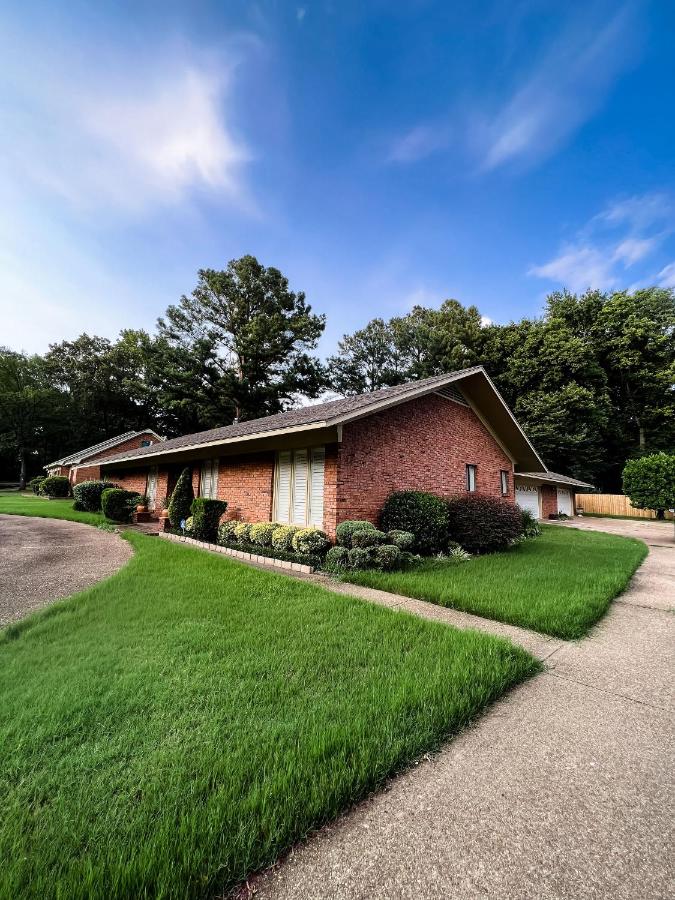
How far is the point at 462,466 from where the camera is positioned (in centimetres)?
1212

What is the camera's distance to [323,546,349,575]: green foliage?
277 inches

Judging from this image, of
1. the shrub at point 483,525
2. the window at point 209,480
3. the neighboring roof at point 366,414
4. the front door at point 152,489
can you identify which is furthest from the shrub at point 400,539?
the front door at point 152,489

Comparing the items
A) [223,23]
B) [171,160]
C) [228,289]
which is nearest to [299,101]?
[223,23]

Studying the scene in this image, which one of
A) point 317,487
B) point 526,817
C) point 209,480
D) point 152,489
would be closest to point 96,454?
point 152,489

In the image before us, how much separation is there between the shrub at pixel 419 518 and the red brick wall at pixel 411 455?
1.10 ft

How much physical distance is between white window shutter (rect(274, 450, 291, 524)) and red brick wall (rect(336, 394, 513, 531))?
176cm

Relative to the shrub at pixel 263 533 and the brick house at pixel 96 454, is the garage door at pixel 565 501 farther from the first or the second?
the brick house at pixel 96 454

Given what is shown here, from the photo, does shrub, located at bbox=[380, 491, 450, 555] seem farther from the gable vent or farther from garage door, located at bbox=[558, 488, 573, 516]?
garage door, located at bbox=[558, 488, 573, 516]

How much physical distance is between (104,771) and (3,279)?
10.0 meters

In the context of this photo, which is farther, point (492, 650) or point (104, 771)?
point (492, 650)

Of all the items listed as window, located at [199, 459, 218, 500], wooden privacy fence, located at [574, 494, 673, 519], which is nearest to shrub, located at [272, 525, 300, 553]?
window, located at [199, 459, 218, 500]

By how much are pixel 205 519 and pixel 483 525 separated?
7.46m

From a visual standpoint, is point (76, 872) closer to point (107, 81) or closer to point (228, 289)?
point (107, 81)

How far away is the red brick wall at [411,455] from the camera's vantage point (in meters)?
8.47
